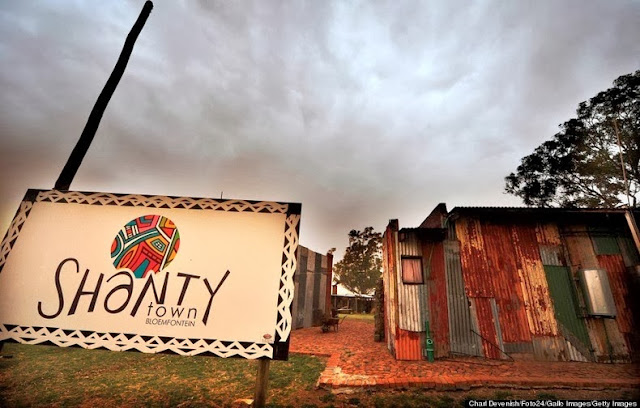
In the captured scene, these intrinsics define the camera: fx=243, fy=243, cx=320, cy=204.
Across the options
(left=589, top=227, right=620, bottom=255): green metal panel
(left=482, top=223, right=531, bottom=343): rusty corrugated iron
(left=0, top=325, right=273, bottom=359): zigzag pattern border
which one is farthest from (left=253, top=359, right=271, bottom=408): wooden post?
(left=589, top=227, right=620, bottom=255): green metal panel

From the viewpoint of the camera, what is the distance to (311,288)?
54.6 ft

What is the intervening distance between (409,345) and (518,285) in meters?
4.55

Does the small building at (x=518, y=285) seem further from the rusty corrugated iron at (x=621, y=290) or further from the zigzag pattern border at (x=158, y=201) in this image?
the zigzag pattern border at (x=158, y=201)

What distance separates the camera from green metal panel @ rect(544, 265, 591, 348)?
27.5 feet

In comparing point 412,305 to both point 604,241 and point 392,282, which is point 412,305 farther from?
point 604,241

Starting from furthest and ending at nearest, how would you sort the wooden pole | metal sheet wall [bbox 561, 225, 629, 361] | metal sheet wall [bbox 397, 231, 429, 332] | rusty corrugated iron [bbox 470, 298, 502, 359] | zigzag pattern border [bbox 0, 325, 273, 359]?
metal sheet wall [bbox 397, 231, 429, 332]
rusty corrugated iron [bbox 470, 298, 502, 359]
metal sheet wall [bbox 561, 225, 629, 361]
the wooden pole
zigzag pattern border [bbox 0, 325, 273, 359]

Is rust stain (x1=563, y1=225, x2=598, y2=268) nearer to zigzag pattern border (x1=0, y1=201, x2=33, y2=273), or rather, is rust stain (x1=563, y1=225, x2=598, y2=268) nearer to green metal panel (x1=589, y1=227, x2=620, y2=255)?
green metal panel (x1=589, y1=227, x2=620, y2=255)

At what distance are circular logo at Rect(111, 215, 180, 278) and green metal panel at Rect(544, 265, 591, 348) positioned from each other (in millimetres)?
11983

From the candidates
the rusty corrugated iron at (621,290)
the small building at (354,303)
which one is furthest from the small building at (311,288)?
the rusty corrugated iron at (621,290)

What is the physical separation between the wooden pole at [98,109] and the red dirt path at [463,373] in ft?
28.3

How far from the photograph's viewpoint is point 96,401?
493 centimetres

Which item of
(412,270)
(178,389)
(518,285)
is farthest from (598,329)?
(178,389)

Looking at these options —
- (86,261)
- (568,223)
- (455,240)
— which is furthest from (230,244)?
(568,223)

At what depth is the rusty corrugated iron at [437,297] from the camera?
8422 millimetres
